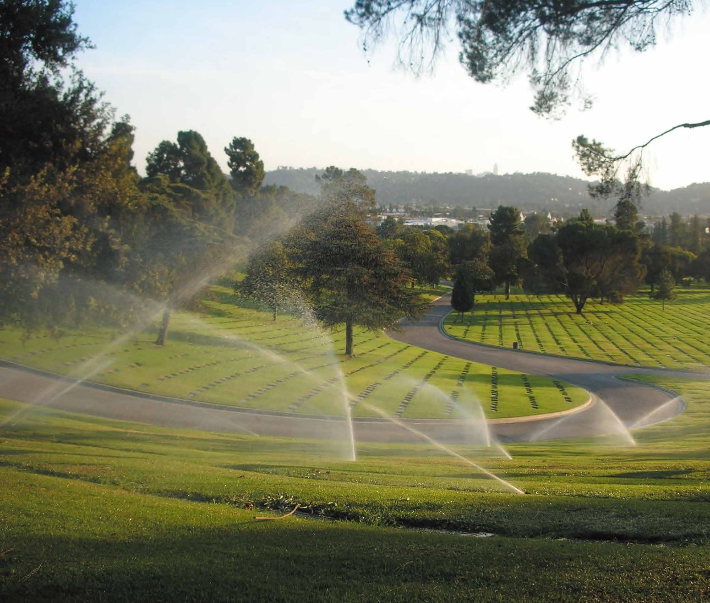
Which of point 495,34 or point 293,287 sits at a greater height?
point 495,34

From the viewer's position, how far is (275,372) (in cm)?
2898

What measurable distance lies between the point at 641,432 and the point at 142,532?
Result: 20.4 m

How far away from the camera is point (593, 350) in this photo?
4775 centimetres

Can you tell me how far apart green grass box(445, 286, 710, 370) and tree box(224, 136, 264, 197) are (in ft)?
92.2

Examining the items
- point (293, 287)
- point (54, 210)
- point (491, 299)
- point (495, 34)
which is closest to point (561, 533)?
point (495, 34)

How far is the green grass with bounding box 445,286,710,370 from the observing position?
4591cm

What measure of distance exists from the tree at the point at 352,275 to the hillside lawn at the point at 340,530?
2235 cm

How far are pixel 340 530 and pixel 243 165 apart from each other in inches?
2710

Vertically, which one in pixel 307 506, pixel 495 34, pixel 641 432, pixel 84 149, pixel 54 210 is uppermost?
pixel 495 34

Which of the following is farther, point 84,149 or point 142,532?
point 84,149

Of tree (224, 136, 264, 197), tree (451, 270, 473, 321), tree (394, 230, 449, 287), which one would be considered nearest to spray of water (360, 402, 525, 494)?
tree (394, 230, 449, 287)

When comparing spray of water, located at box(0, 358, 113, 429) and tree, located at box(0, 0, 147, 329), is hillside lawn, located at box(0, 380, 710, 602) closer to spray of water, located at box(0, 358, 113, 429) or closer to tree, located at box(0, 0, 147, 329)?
tree, located at box(0, 0, 147, 329)

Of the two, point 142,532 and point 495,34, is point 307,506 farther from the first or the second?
point 495,34

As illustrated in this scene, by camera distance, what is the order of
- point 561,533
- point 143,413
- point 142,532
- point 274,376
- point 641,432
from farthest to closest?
point 274,376, point 641,432, point 143,413, point 561,533, point 142,532
